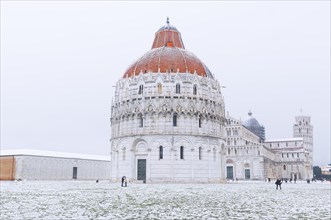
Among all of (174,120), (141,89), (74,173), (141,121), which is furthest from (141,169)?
(74,173)

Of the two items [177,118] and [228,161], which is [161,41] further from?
[228,161]

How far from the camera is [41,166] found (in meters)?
83.8

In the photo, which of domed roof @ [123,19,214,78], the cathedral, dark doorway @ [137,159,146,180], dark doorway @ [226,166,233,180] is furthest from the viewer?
dark doorway @ [226,166,233,180]

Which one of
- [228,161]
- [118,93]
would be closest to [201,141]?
[118,93]

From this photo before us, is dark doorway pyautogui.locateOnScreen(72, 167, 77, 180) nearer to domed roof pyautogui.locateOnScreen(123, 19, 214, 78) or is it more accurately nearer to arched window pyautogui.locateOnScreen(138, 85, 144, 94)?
domed roof pyautogui.locateOnScreen(123, 19, 214, 78)

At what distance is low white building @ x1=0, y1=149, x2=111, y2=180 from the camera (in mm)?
81062

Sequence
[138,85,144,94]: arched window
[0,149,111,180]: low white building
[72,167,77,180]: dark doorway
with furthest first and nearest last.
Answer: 1. [72,167,77,180]: dark doorway
2. [0,149,111,180]: low white building
3. [138,85,144,94]: arched window

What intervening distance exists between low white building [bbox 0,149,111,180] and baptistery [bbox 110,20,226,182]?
28.5 m

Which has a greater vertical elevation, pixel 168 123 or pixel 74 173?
pixel 168 123

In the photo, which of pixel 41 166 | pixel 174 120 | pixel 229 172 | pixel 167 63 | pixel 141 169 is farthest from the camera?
pixel 229 172

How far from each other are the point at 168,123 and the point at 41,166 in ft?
134

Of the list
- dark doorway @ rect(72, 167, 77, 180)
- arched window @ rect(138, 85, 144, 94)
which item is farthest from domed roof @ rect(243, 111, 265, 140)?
arched window @ rect(138, 85, 144, 94)

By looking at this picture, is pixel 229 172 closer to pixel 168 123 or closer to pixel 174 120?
pixel 174 120

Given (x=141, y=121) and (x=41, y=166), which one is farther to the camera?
(x=41, y=166)
